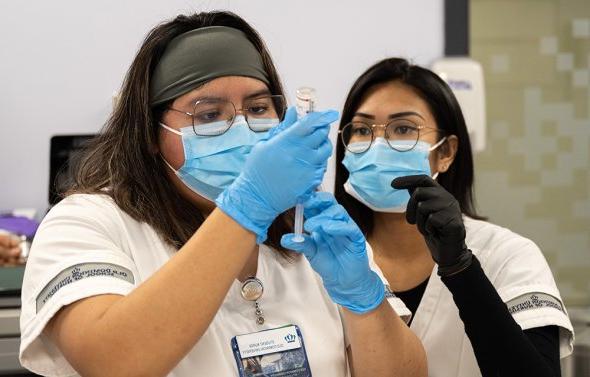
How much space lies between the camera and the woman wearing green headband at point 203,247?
1.18 metres

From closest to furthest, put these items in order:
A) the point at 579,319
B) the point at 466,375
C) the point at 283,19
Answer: the point at 466,375 < the point at 283,19 < the point at 579,319

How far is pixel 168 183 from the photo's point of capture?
154 centimetres

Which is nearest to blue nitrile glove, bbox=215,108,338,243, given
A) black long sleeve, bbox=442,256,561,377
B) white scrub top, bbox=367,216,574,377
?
black long sleeve, bbox=442,256,561,377

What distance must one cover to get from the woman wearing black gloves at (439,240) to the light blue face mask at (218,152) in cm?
32

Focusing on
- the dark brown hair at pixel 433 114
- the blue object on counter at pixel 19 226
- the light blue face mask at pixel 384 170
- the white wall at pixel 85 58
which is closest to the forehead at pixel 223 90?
the light blue face mask at pixel 384 170

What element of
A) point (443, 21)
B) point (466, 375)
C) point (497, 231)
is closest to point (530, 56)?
point (443, 21)

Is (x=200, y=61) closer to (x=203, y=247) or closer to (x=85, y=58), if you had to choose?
(x=203, y=247)

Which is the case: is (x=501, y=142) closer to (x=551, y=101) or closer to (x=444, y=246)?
(x=551, y=101)

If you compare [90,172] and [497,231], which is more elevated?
[90,172]

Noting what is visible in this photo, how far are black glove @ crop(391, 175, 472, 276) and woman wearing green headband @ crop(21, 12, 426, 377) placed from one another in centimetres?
18

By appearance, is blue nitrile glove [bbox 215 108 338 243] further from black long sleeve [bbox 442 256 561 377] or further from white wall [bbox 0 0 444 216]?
white wall [bbox 0 0 444 216]

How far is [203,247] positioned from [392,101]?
1100mm

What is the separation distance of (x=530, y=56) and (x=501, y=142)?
41 centimetres

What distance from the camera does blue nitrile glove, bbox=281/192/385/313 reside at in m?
1.36
